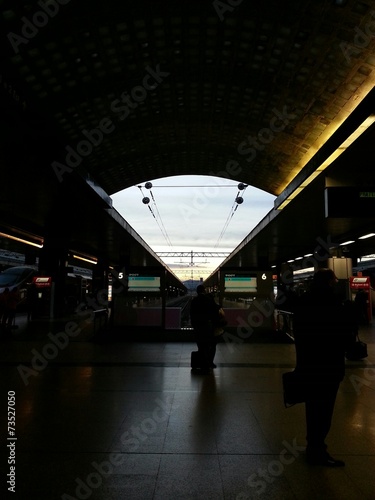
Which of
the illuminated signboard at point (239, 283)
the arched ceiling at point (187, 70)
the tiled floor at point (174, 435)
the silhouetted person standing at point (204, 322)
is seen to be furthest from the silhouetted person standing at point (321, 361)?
the illuminated signboard at point (239, 283)

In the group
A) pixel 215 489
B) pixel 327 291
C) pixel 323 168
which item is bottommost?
pixel 215 489

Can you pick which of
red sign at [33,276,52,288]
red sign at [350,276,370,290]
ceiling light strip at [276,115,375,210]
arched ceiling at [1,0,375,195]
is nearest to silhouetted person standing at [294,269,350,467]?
ceiling light strip at [276,115,375,210]

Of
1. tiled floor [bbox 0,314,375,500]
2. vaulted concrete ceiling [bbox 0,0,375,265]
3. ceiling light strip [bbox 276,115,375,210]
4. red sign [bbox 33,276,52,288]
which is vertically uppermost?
vaulted concrete ceiling [bbox 0,0,375,265]

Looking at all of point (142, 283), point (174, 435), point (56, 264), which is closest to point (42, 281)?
point (56, 264)

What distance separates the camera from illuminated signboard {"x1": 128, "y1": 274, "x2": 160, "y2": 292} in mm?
15242

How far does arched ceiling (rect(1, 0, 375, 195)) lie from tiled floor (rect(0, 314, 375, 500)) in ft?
17.0

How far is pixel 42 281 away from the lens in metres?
23.0

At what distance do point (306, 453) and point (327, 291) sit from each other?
5.00 ft

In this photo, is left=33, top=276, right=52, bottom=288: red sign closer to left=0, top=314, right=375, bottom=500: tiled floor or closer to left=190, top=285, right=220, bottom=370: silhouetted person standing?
left=0, top=314, right=375, bottom=500: tiled floor

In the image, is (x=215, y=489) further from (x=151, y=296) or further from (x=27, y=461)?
(x=151, y=296)

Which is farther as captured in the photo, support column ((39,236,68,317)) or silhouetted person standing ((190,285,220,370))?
support column ((39,236,68,317))

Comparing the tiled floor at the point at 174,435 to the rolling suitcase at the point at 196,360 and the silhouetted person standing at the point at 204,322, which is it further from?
the silhouetted person standing at the point at 204,322

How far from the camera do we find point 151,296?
1520 centimetres

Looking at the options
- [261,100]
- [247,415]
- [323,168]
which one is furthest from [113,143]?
[247,415]
